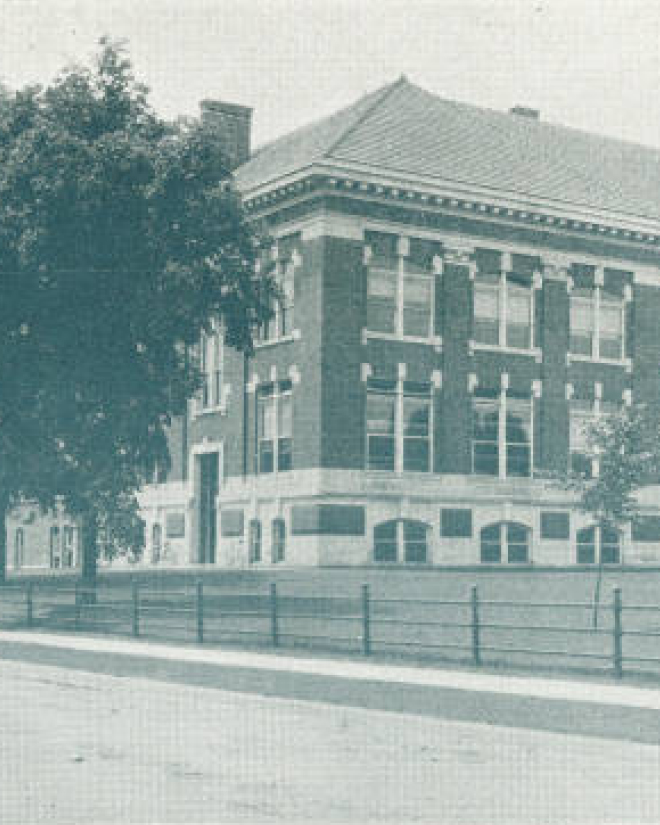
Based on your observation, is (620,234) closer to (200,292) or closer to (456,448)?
(456,448)

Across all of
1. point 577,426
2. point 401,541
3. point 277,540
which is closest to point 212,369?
point 277,540

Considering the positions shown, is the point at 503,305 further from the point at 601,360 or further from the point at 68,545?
the point at 68,545

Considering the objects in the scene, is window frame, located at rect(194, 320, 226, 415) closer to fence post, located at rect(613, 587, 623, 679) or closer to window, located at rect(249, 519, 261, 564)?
window, located at rect(249, 519, 261, 564)

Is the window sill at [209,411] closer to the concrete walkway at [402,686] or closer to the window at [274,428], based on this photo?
the window at [274,428]

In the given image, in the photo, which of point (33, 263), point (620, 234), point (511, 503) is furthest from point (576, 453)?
point (33, 263)

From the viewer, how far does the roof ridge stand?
1629 inches

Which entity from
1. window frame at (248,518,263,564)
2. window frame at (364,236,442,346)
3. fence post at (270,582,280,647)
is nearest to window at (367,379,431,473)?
window frame at (364,236,442,346)

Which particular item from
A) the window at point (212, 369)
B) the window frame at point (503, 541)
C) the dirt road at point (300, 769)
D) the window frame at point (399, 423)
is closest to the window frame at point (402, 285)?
the window frame at point (399, 423)

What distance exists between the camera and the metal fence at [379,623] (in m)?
19.2

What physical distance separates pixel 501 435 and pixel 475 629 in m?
25.2

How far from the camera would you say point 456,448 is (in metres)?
43.0

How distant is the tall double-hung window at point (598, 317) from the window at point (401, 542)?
838 cm

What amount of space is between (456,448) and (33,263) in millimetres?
16886

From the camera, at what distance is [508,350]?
146 feet
